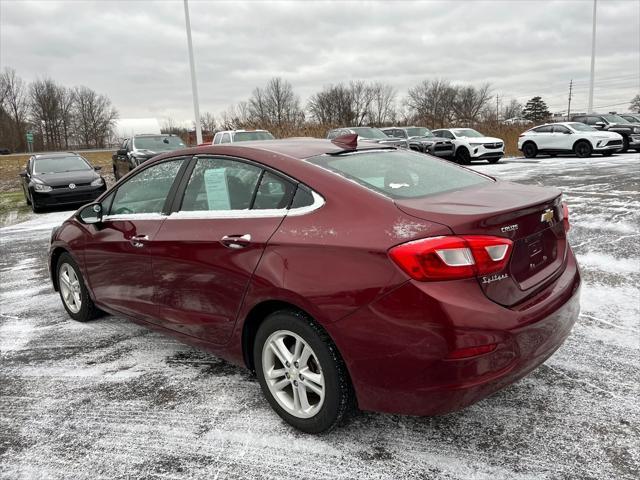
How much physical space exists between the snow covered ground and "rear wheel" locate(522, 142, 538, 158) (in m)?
20.4

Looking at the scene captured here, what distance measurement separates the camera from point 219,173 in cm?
326

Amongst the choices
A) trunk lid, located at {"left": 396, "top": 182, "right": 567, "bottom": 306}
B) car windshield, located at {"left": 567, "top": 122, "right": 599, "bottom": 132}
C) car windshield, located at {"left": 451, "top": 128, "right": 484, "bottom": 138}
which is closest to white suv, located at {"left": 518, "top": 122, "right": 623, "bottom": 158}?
car windshield, located at {"left": 567, "top": 122, "right": 599, "bottom": 132}

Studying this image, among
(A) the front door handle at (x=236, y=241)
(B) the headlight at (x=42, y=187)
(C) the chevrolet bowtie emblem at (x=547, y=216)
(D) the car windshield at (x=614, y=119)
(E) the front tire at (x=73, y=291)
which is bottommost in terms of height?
(E) the front tire at (x=73, y=291)

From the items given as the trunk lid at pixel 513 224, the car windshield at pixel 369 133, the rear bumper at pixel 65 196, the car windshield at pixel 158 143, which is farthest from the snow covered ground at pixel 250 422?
the car windshield at pixel 369 133

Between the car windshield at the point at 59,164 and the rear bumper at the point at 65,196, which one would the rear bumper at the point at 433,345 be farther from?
the car windshield at the point at 59,164

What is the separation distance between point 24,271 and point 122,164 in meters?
10.6

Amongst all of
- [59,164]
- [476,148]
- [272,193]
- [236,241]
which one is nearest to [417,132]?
[476,148]

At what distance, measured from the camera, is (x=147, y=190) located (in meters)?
3.78

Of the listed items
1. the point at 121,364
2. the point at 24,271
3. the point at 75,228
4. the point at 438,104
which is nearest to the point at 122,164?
the point at 24,271

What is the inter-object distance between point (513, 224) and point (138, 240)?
2.46 m

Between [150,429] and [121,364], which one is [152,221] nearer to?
[121,364]

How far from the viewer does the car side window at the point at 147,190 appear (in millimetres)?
3580

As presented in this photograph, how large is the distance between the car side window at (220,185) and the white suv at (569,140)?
70.1ft

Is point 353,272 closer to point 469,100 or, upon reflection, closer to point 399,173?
point 399,173
